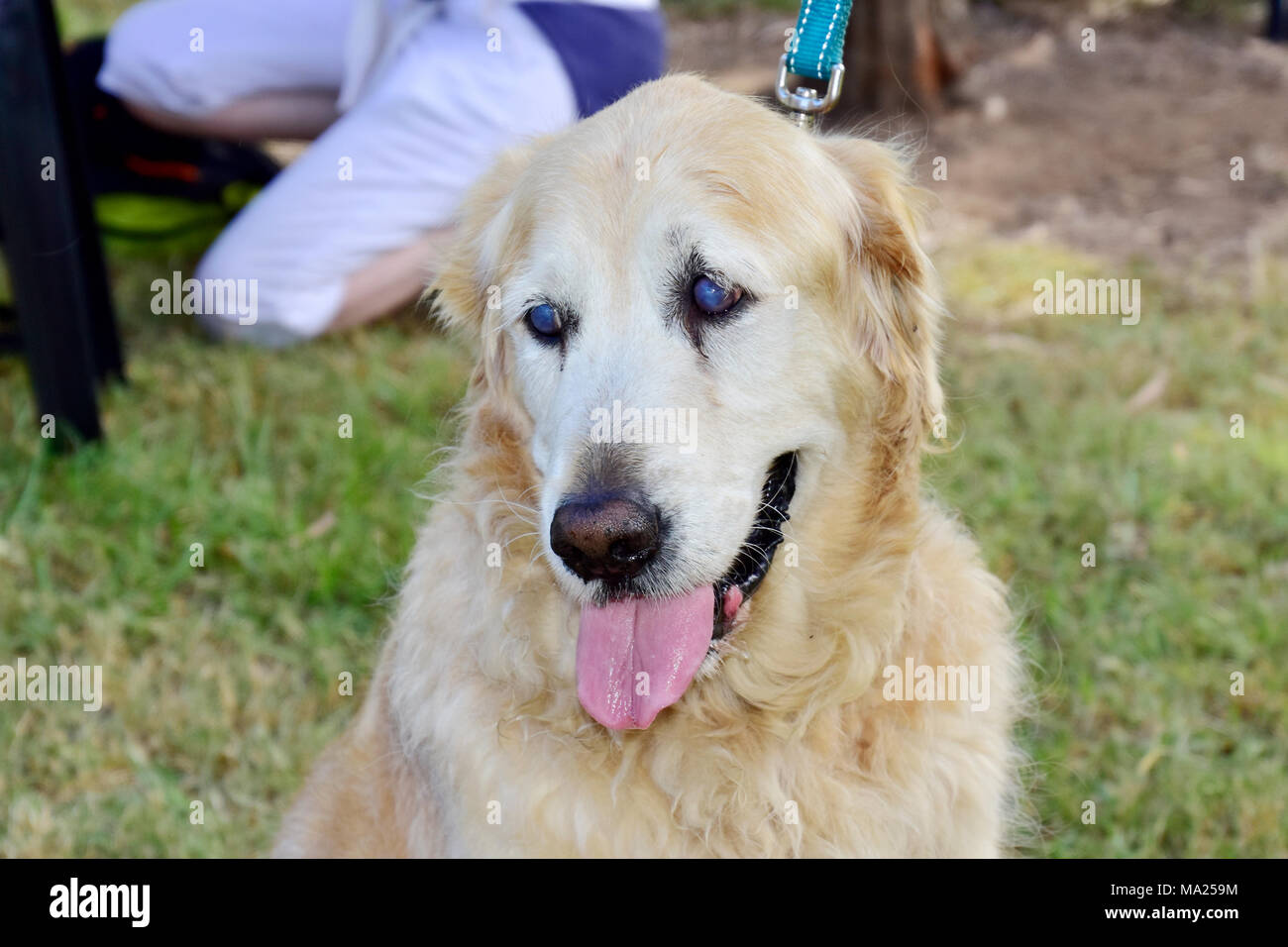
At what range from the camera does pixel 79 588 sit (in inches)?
169

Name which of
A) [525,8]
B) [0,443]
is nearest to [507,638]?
[0,443]

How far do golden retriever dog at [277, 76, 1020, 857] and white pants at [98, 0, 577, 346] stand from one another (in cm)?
293

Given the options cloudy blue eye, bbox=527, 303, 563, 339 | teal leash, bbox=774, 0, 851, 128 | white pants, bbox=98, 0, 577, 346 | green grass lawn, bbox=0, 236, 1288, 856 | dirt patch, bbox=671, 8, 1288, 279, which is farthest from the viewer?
dirt patch, bbox=671, 8, 1288, 279

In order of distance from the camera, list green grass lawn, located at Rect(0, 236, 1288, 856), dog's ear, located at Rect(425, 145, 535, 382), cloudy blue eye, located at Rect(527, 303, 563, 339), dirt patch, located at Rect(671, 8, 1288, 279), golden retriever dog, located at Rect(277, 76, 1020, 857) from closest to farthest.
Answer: golden retriever dog, located at Rect(277, 76, 1020, 857) < cloudy blue eye, located at Rect(527, 303, 563, 339) < dog's ear, located at Rect(425, 145, 535, 382) < green grass lawn, located at Rect(0, 236, 1288, 856) < dirt patch, located at Rect(671, 8, 1288, 279)

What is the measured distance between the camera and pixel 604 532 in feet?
7.47

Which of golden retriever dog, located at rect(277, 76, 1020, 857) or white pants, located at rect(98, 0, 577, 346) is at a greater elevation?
white pants, located at rect(98, 0, 577, 346)

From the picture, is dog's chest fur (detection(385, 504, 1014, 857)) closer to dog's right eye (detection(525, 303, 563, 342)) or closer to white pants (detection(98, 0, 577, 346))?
dog's right eye (detection(525, 303, 563, 342))

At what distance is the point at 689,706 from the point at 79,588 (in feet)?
8.64

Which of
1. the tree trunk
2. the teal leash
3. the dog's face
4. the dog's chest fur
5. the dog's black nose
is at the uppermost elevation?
the tree trunk

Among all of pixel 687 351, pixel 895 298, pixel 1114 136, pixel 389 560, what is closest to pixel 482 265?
pixel 687 351

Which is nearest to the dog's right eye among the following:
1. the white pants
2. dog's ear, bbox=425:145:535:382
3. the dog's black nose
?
dog's ear, bbox=425:145:535:382

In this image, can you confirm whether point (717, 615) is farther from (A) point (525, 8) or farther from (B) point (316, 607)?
(A) point (525, 8)

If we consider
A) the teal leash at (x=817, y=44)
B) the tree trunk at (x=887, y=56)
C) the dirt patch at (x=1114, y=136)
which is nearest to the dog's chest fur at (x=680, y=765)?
the teal leash at (x=817, y=44)

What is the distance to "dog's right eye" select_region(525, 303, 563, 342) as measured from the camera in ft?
8.41
